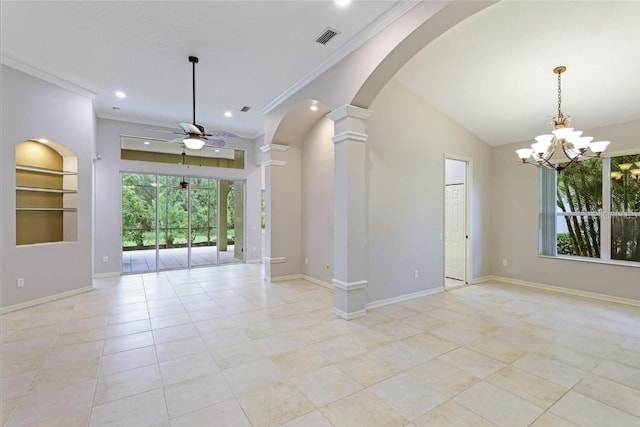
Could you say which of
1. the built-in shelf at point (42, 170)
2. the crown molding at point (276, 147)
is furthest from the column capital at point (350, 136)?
the built-in shelf at point (42, 170)

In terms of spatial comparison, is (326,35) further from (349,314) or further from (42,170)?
(42,170)

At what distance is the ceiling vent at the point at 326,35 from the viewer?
354cm

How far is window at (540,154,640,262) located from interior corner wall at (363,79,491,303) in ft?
6.50

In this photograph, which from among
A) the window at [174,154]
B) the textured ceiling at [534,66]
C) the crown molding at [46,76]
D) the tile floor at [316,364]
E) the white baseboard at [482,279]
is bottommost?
the tile floor at [316,364]

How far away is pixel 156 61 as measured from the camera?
4.21m

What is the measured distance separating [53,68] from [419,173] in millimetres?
5988

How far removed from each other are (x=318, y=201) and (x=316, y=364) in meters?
3.47

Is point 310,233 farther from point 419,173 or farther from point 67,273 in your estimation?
point 67,273

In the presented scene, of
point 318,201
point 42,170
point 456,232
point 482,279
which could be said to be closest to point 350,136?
point 318,201

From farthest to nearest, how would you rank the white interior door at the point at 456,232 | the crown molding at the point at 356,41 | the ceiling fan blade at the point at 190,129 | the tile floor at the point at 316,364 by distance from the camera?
the white interior door at the point at 456,232 < the ceiling fan blade at the point at 190,129 < the crown molding at the point at 356,41 < the tile floor at the point at 316,364

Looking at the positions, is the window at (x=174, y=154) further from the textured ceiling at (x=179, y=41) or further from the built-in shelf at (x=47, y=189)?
the built-in shelf at (x=47, y=189)

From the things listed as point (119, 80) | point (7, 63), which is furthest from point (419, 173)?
point (7, 63)

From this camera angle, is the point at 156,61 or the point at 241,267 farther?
the point at 241,267

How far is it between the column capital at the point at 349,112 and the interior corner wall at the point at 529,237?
393 centimetres
